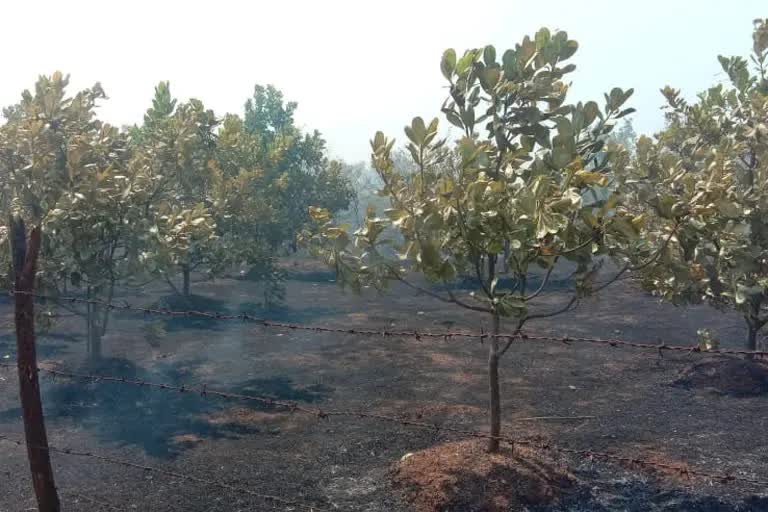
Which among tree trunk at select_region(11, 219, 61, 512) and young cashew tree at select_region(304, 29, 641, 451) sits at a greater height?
young cashew tree at select_region(304, 29, 641, 451)

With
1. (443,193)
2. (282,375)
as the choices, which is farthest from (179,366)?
(443,193)

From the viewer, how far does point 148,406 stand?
11914mm

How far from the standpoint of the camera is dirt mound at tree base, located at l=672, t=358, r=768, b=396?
1225 centimetres

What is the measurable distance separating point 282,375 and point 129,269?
362 cm

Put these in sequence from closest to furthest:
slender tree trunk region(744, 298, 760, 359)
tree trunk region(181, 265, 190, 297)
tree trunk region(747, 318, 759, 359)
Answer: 1. slender tree trunk region(744, 298, 760, 359)
2. tree trunk region(747, 318, 759, 359)
3. tree trunk region(181, 265, 190, 297)

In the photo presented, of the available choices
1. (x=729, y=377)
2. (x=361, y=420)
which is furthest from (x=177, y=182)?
(x=729, y=377)

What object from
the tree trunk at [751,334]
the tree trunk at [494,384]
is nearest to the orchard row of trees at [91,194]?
the tree trunk at [494,384]

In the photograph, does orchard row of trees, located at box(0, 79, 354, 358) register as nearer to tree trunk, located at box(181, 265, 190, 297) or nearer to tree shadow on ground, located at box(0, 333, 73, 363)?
tree shadow on ground, located at box(0, 333, 73, 363)

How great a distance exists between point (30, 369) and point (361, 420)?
590cm

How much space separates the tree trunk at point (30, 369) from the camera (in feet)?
19.6

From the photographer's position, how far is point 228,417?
11.3 m

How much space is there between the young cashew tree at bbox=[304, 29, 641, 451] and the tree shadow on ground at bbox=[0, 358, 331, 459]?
3.88m

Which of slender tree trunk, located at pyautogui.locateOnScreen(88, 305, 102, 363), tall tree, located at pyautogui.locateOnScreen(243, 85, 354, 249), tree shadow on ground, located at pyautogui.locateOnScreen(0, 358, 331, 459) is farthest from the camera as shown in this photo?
tall tree, located at pyautogui.locateOnScreen(243, 85, 354, 249)

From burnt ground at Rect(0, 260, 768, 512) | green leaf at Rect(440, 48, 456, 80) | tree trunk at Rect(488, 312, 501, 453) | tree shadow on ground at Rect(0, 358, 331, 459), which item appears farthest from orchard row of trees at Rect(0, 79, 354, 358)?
tree trunk at Rect(488, 312, 501, 453)
